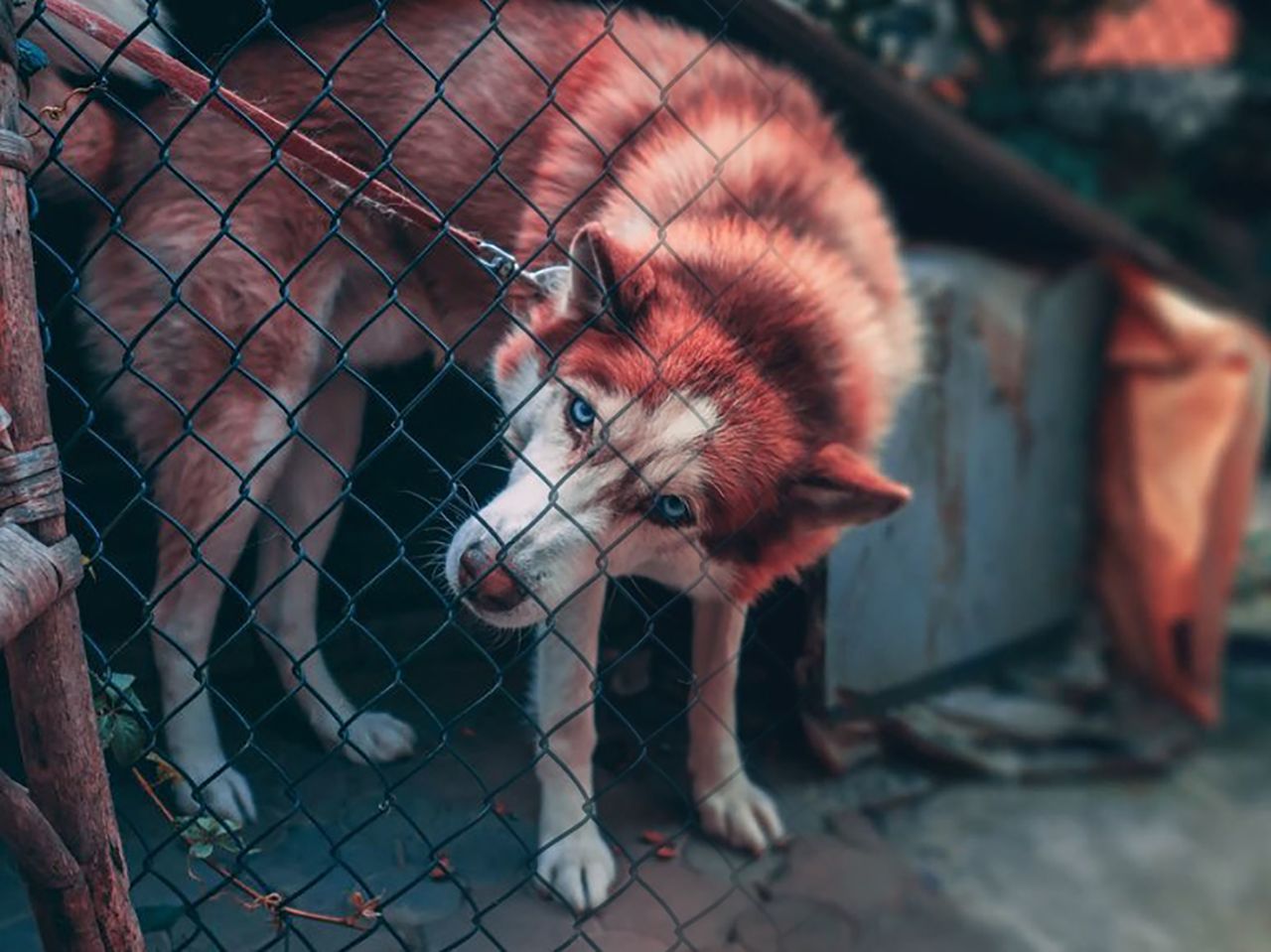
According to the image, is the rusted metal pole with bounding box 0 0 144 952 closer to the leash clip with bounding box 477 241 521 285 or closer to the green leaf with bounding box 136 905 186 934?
the green leaf with bounding box 136 905 186 934

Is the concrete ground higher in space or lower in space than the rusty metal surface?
lower

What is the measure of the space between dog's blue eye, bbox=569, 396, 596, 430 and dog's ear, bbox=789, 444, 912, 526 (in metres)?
0.45

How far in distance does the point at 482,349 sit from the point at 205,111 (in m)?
0.74

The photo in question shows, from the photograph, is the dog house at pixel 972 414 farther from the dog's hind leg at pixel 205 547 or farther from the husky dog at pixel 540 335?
the dog's hind leg at pixel 205 547

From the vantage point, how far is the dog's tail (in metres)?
2.03

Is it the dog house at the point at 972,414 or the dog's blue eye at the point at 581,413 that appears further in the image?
the dog house at the point at 972,414

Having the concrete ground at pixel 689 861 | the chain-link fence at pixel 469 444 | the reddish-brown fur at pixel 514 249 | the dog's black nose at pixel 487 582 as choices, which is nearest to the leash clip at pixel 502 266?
the chain-link fence at pixel 469 444

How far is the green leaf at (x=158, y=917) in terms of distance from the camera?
2.04 meters

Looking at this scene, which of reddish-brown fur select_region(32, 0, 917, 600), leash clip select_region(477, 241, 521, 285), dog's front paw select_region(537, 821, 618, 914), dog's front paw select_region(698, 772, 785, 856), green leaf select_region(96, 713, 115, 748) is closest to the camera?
green leaf select_region(96, 713, 115, 748)

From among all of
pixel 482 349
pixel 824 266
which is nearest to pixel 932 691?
pixel 824 266

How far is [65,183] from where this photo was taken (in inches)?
91.7

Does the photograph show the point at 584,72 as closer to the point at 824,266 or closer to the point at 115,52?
the point at 824,266

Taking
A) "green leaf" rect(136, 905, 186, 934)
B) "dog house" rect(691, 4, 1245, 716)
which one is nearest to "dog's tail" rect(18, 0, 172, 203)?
"green leaf" rect(136, 905, 186, 934)

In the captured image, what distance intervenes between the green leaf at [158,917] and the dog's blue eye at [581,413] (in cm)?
112
